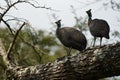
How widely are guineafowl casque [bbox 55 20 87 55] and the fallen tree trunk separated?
1016 millimetres

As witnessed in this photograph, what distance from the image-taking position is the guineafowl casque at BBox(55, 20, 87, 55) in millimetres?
6195

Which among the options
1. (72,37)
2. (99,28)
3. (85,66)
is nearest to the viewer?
(85,66)

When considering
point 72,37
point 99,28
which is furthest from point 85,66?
point 99,28

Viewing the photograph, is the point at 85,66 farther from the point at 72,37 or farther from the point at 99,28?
the point at 99,28

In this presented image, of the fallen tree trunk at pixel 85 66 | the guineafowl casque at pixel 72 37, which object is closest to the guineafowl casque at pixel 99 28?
the guineafowl casque at pixel 72 37

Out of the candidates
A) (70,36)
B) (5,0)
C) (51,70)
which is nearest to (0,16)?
(5,0)

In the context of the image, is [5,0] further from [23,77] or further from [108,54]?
[108,54]

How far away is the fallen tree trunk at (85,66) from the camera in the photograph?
459cm

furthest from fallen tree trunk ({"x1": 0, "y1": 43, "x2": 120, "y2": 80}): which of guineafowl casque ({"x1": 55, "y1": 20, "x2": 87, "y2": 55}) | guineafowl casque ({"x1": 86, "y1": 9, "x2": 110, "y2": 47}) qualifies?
guineafowl casque ({"x1": 86, "y1": 9, "x2": 110, "y2": 47})

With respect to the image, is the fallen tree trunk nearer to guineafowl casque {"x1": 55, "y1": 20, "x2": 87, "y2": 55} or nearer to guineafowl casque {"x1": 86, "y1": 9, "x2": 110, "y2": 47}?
guineafowl casque {"x1": 55, "y1": 20, "x2": 87, "y2": 55}

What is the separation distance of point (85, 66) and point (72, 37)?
1.51 meters

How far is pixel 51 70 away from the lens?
517 centimetres

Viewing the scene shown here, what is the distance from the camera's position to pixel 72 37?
628 centimetres

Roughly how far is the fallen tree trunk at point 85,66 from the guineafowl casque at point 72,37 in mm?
1016
